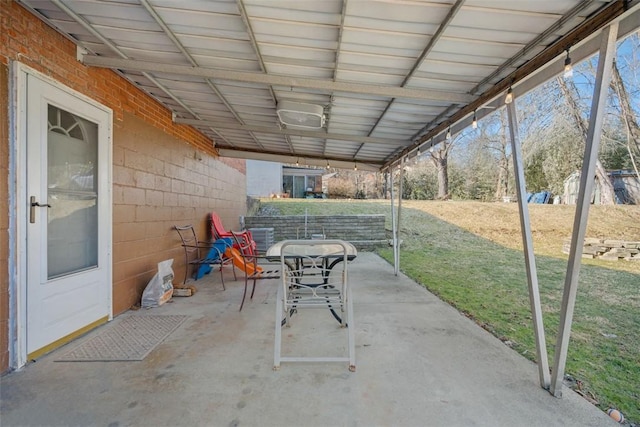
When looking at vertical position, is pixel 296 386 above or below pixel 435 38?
below

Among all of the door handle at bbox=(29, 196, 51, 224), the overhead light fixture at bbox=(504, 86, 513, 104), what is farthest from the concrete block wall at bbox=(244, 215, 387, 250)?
the overhead light fixture at bbox=(504, 86, 513, 104)

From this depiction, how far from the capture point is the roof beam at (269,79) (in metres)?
2.93

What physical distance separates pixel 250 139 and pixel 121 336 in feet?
13.8

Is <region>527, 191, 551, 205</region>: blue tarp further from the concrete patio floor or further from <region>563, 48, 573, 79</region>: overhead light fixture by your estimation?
<region>563, 48, 573, 79</region>: overhead light fixture

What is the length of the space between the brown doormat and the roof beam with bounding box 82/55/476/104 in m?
2.53

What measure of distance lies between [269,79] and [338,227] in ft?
23.6

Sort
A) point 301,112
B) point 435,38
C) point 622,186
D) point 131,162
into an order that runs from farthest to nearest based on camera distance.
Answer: point 622,186
point 131,162
point 301,112
point 435,38

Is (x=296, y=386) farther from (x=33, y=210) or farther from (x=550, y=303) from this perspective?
(x=550, y=303)

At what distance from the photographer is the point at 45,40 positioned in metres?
2.59

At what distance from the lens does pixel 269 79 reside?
3.00m

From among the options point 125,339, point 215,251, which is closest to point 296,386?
point 125,339

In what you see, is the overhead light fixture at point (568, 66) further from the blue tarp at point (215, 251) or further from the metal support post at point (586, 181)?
the blue tarp at point (215, 251)

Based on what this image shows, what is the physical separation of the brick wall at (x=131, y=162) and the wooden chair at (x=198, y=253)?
0.73ft

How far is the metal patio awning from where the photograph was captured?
1.97 meters
